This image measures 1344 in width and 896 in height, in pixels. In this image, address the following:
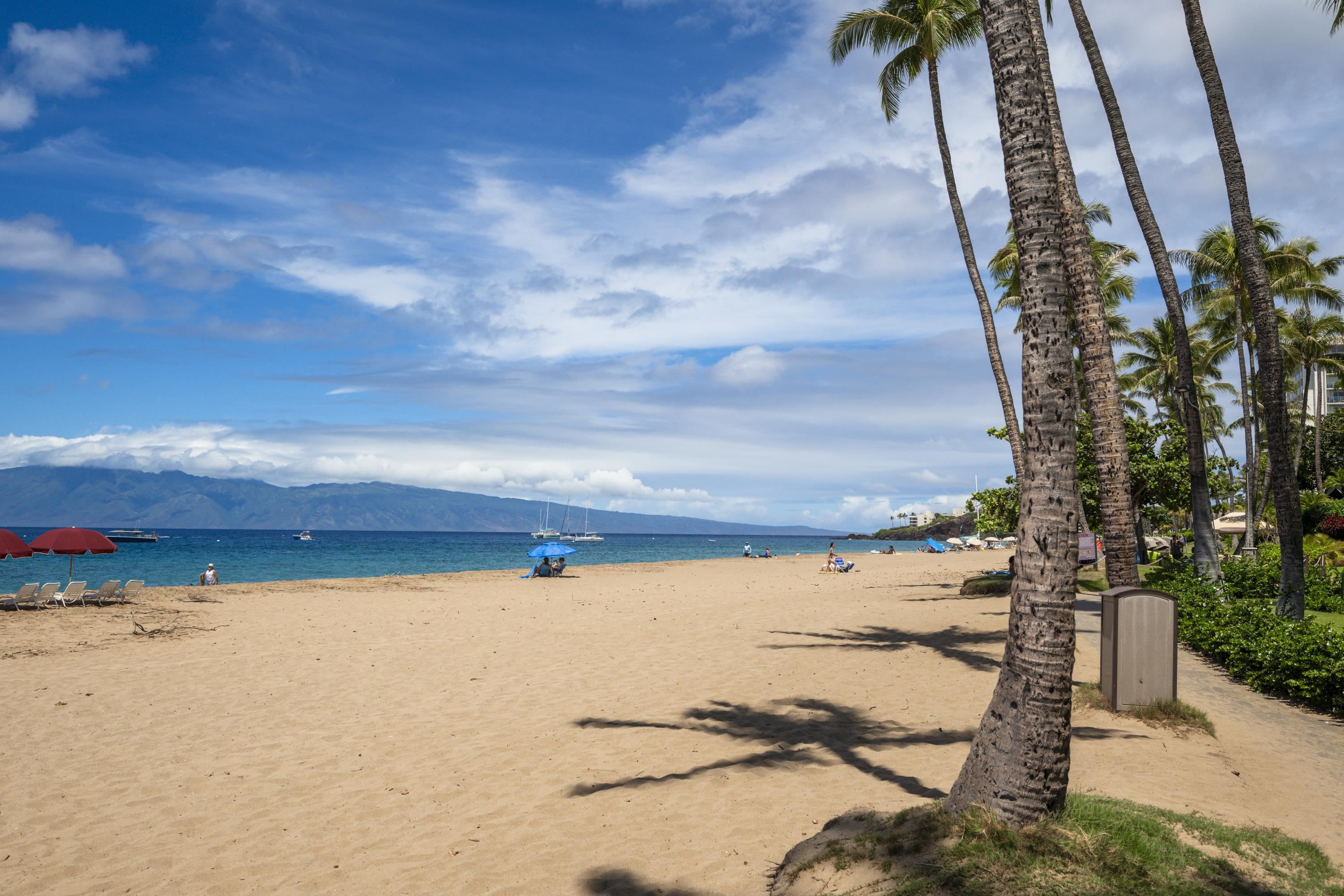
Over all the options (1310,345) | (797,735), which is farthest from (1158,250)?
(1310,345)

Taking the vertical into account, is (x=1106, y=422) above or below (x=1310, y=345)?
below

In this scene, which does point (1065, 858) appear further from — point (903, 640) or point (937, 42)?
point (937, 42)

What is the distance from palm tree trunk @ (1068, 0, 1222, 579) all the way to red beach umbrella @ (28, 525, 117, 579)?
2340cm

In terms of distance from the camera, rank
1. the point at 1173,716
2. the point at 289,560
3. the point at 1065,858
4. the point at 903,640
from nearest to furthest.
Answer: the point at 1065,858 → the point at 1173,716 → the point at 903,640 → the point at 289,560

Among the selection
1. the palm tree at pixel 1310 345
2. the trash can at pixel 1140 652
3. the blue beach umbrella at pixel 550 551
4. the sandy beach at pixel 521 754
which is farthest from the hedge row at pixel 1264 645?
the palm tree at pixel 1310 345

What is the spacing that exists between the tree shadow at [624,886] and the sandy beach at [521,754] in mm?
20

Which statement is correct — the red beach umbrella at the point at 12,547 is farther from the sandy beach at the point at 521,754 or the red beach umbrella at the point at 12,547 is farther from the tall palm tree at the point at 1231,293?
the tall palm tree at the point at 1231,293

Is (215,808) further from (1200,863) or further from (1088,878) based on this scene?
(1200,863)

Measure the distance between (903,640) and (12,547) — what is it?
1979 cm

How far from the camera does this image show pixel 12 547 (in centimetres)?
1839

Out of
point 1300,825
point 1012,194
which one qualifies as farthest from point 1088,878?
point 1012,194

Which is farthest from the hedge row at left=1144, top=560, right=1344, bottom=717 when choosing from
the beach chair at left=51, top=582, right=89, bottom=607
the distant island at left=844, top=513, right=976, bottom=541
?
the distant island at left=844, top=513, right=976, bottom=541

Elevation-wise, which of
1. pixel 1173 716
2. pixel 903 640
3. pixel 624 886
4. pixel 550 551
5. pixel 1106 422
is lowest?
pixel 624 886

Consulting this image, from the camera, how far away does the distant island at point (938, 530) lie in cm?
14888
